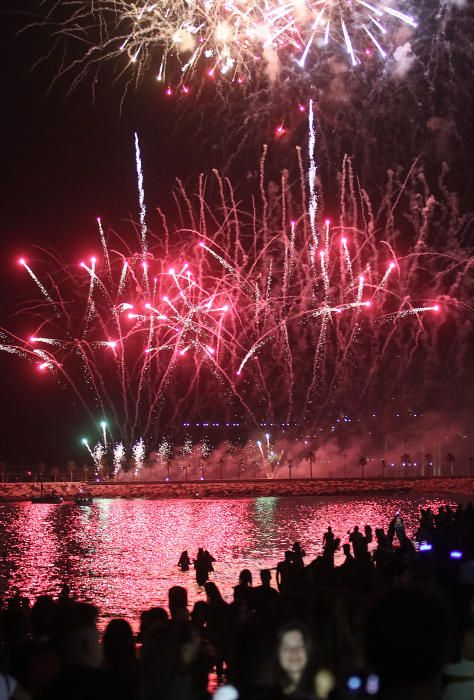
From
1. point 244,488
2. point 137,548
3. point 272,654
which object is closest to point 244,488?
point 244,488

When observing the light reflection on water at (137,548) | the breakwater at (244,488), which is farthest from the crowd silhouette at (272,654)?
the breakwater at (244,488)

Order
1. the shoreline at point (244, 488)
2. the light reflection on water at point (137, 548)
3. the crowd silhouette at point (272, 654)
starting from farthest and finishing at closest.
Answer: the shoreline at point (244, 488), the light reflection on water at point (137, 548), the crowd silhouette at point (272, 654)

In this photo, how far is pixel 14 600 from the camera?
32.8 feet

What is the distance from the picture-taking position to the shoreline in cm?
7950

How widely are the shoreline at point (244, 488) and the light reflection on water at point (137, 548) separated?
2927cm

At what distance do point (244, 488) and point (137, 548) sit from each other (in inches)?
2106

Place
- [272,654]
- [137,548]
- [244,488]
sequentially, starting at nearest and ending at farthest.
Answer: [272,654] → [137,548] → [244,488]

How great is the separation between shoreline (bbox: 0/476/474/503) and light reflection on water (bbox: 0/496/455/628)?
96.0 ft

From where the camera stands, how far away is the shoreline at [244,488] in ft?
261

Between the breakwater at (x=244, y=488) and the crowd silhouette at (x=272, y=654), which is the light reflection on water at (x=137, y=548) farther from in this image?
the breakwater at (x=244, y=488)

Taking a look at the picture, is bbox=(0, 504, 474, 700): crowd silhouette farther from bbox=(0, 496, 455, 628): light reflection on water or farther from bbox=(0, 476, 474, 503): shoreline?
bbox=(0, 476, 474, 503): shoreline

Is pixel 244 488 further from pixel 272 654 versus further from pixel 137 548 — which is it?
pixel 272 654

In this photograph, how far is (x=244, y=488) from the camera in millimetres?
81438

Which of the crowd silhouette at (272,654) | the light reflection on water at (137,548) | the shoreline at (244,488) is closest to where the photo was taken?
the crowd silhouette at (272,654)
